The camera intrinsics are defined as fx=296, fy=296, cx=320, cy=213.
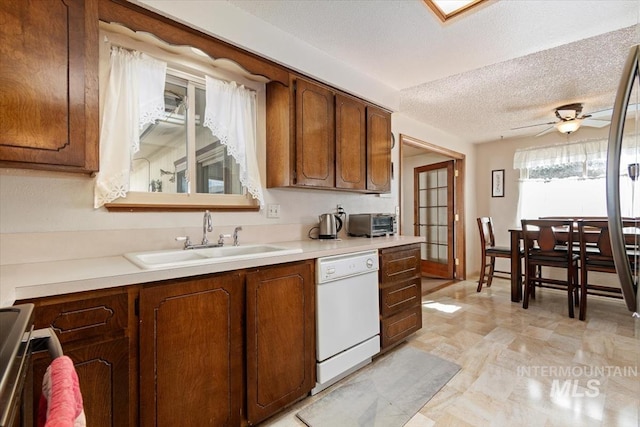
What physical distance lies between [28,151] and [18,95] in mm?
213

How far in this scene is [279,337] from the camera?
5.28 feet

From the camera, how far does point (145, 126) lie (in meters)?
1.78

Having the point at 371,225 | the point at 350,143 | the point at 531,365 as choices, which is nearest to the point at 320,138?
the point at 350,143

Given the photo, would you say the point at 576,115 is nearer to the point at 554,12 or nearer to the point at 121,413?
the point at 554,12

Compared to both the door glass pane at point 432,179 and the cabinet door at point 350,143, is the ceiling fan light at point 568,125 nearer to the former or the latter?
the door glass pane at point 432,179

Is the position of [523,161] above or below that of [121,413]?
above

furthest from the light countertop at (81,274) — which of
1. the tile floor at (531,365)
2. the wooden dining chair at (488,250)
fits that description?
the wooden dining chair at (488,250)

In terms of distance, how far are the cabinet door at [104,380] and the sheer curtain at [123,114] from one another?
2.60 ft

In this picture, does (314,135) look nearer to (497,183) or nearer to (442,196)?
(442,196)

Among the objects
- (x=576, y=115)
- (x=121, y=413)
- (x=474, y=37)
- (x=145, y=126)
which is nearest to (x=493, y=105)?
(x=576, y=115)

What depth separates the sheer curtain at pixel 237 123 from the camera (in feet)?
6.52

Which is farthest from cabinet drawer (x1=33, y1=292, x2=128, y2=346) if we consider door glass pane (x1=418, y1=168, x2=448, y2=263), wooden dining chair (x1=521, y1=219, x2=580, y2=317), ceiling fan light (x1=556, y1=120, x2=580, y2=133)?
door glass pane (x1=418, y1=168, x2=448, y2=263)

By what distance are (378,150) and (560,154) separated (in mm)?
3257

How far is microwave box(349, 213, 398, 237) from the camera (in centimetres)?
265
